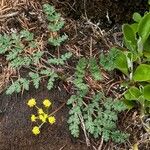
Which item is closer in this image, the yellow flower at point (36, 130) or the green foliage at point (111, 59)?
the yellow flower at point (36, 130)

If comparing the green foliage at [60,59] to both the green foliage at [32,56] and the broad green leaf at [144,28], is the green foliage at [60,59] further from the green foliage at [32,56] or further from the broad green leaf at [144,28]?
the broad green leaf at [144,28]

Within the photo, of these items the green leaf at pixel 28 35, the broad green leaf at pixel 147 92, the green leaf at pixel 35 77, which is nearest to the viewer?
the broad green leaf at pixel 147 92

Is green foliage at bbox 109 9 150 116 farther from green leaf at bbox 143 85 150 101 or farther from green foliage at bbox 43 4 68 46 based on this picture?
green foliage at bbox 43 4 68 46

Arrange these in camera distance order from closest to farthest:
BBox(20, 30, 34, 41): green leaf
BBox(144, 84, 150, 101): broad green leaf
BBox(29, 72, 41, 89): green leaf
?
BBox(144, 84, 150, 101): broad green leaf
BBox(29, 72, 41, 89): green leaf
BBox(20, 30, 34, 41): green leaf

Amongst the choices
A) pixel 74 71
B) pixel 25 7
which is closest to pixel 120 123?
pixel 74 71

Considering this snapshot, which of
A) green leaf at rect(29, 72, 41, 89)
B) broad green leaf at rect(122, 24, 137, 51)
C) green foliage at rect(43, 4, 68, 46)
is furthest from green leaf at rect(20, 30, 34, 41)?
broad green leaf at rect(122, 24, 137, 51)

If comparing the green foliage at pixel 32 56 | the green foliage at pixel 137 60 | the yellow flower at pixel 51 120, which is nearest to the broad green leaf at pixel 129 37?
the green foliage at pixel 137 60

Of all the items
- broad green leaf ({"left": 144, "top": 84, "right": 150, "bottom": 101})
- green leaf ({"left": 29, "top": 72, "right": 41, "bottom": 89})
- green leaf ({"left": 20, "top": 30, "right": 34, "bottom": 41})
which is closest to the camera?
broad green leaf ({"left": 144, "top": 84, "right": 150, "bottom": 101})
